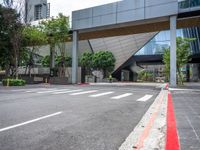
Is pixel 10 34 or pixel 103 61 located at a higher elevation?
pixel 10 34

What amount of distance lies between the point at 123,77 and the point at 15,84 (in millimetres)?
45338

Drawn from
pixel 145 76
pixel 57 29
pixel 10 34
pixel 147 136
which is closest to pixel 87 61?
pixel 145 76

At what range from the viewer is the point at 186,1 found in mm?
34000

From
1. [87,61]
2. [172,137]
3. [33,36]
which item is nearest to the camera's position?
[172,137]

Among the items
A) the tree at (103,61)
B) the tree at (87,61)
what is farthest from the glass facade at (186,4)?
the tree at (87,61)

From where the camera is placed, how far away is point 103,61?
213 feet

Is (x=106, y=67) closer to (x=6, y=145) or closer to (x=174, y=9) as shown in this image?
(x=174, y=9)

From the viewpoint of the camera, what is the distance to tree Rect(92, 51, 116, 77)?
212 feet

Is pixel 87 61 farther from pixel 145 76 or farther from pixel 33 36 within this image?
pixel 33 36

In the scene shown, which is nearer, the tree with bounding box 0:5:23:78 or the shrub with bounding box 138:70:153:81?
the tree with bounding box 0:5:23:78

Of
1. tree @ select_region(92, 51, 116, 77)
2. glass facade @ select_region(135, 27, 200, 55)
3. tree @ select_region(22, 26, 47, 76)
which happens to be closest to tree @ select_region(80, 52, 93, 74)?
tree @ select_region(92, 51, 116, 77)

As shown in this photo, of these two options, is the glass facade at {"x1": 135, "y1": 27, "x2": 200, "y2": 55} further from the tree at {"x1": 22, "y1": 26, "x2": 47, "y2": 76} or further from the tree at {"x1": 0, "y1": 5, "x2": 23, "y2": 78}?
the tree at {"x1": 0, "y1": 5, "x2": 23, "y2": 78}

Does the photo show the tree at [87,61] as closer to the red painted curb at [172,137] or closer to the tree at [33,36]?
the tree at [33,36]

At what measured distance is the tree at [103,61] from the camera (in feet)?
212
